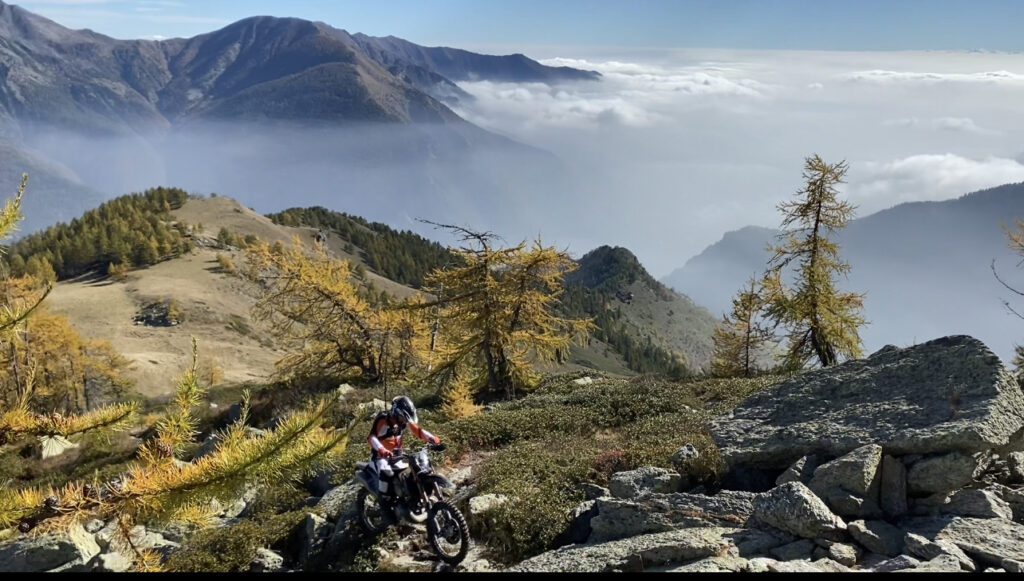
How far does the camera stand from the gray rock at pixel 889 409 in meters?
8.11

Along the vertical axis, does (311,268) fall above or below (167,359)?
above

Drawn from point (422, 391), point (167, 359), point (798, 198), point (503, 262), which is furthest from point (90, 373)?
point (798, 198)

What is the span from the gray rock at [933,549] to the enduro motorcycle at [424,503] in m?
5.53

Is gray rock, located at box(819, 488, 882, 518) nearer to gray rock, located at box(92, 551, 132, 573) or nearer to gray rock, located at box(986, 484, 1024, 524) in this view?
gray rock, located at box(986, 484, 1024, 524)

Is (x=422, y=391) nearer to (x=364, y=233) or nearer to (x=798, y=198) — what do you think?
(x=798, y=198)

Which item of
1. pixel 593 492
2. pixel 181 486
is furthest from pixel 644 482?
pixel 181 486

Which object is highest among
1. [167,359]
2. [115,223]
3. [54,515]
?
[54,515]

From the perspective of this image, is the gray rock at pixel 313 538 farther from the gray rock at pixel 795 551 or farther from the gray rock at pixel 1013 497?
the gray rock at pixel 1013 497

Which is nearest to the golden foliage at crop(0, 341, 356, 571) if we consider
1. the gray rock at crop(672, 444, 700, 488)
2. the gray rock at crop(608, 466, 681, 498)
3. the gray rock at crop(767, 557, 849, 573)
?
the gray rock at crop(767, 557, 849, 573)

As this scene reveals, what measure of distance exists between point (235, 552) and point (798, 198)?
28406 mm

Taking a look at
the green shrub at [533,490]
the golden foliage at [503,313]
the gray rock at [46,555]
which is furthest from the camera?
the golden foliage at [503,313]

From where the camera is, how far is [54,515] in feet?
16.3

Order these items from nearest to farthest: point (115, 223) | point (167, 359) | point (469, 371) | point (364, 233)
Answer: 1. point (469, 371)
2. point (167, 359)
3. point (115, 223)
4. point (364, 233)

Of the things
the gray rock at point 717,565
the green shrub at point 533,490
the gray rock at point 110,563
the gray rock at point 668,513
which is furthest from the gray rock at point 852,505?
the gray rock at point 110,563
